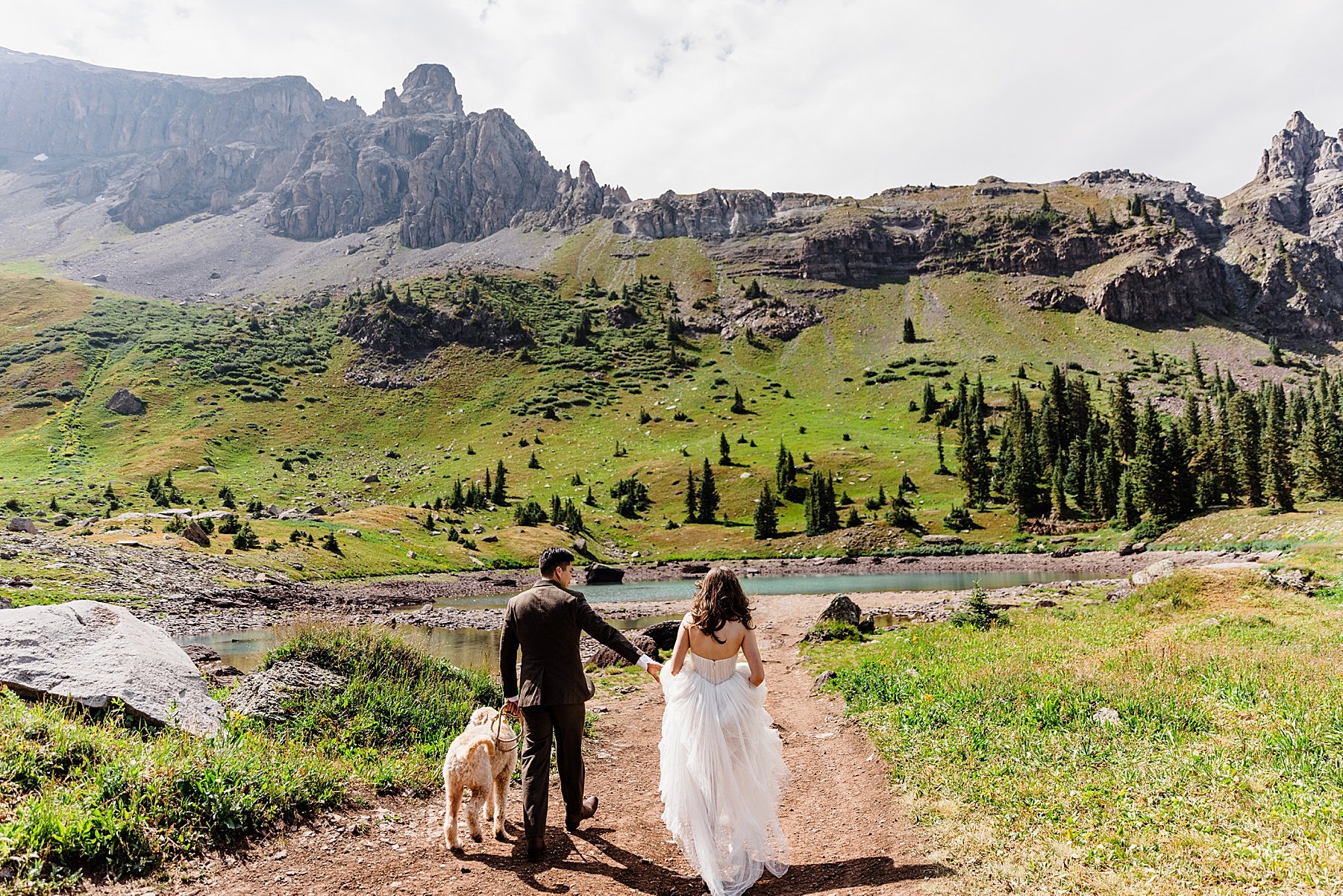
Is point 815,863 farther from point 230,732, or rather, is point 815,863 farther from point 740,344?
point 740,344

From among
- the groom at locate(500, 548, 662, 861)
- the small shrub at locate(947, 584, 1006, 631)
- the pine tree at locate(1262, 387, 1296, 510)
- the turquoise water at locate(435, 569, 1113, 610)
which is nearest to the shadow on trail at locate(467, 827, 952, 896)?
the groom at locate(500, 548, 662, 861)

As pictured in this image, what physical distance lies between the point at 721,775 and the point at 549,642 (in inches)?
103

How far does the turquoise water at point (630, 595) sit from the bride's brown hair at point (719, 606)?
10073 mm

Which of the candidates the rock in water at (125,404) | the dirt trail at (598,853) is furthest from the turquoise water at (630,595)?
the rock in water at (125,404)

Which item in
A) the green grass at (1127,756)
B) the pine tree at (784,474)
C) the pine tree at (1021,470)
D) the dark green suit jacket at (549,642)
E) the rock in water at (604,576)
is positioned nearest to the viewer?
the green grass at (1127,756)

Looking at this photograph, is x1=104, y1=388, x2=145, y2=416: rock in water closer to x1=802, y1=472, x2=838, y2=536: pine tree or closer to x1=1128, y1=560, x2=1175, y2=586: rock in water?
x1=802, y1=472, x2=838, y2=536: pine tree

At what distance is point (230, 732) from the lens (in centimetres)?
941

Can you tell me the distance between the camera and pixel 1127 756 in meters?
8.66

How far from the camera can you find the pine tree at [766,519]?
9762 cm

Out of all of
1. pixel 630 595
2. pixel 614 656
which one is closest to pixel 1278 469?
pixel 630 595

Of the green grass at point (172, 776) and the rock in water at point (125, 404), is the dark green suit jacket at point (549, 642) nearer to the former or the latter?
the green grass at point (172, 776)

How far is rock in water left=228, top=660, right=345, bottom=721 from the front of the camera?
420 inches

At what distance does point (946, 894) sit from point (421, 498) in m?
118

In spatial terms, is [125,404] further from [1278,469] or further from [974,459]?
[1278,469]
